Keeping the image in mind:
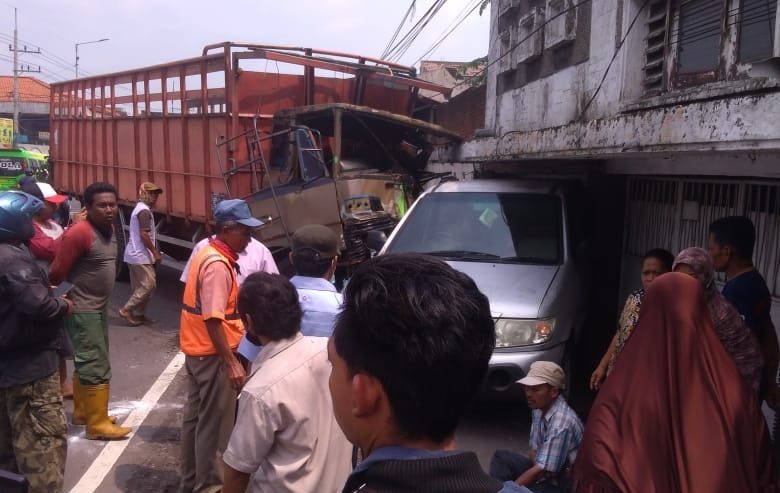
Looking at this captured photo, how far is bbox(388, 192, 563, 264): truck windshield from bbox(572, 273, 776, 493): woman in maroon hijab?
2703 mm

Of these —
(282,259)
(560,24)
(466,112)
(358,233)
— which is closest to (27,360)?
(358,233)

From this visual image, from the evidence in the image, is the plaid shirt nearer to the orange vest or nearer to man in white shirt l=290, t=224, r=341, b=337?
man in white shirt l=290, t=224, r=341, b=337

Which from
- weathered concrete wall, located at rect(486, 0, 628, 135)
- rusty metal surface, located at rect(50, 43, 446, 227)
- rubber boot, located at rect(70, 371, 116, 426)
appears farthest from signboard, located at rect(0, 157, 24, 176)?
rubber boot, located at rect(70, 371, 116, 426)

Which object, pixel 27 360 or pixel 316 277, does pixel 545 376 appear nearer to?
pixel 316 277

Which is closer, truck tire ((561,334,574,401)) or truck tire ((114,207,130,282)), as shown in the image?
truck tire ((561,334,574,401))

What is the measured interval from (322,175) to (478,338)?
6350mm

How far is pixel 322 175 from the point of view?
7398 millimetres

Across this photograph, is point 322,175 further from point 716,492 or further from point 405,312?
point 405,312

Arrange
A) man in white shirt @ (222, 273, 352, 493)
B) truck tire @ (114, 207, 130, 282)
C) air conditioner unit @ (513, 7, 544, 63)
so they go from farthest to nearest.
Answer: truck tire @ (114, 207, 130, 282) → air conditioner unit @ (513, 7, 544, 63) → man in white shirt @ (222, 273, 352, 493)

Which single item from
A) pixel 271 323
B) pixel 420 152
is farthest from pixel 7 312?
pixel 420 152

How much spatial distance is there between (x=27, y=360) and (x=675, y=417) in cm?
282

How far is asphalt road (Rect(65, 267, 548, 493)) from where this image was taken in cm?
409

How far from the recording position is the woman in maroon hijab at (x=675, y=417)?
7.79 feet

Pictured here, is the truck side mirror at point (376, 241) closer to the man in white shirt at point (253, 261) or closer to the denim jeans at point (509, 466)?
the man in white shirt at point (253, 261)
